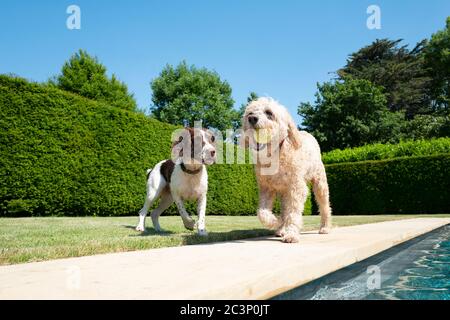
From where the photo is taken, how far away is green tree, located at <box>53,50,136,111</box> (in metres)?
28.6

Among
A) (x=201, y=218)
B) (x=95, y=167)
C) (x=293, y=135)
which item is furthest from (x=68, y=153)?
(x=293, y=135)

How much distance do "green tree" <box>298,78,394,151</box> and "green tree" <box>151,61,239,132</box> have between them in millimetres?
10203

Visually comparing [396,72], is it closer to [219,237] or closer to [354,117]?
[354,117]

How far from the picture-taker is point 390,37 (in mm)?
39719

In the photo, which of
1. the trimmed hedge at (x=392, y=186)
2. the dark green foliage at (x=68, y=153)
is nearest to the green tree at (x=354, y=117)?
the trimmed hedge at (x=392, y=186)

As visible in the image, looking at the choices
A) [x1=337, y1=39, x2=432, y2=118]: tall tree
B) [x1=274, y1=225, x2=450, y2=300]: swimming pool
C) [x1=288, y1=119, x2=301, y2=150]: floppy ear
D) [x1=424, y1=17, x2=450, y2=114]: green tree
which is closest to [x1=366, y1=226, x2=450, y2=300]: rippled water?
[x1=274, y1=225, x2=450, y2=300]: swimming pool

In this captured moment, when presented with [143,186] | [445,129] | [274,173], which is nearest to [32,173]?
[143,186]

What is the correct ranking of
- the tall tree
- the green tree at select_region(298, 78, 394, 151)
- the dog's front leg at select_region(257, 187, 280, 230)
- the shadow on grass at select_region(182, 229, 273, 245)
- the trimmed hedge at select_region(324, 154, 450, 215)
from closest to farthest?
the dog's front leg at select_region(257, 187, 280, 230) < the shadow on grass at select_region(182, 229, 273, 245) < the trimmed hedge at select_region(324, 154, 450, 215) < the green tree at select_region(298, 78, 394, 151) < the tall tree

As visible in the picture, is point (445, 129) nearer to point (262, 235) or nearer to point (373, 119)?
point (373, 119)

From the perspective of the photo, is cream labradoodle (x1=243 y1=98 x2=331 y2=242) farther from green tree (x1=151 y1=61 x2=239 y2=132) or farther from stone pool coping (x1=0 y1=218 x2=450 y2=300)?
green tree (x1=151 y1=61 x2=239 y2=132)

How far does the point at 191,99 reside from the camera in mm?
38062

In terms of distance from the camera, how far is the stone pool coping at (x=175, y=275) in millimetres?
2088

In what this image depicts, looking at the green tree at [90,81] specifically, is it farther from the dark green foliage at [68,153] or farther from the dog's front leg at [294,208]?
the dog's front leg at [294,208]

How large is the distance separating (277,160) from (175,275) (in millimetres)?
2758
